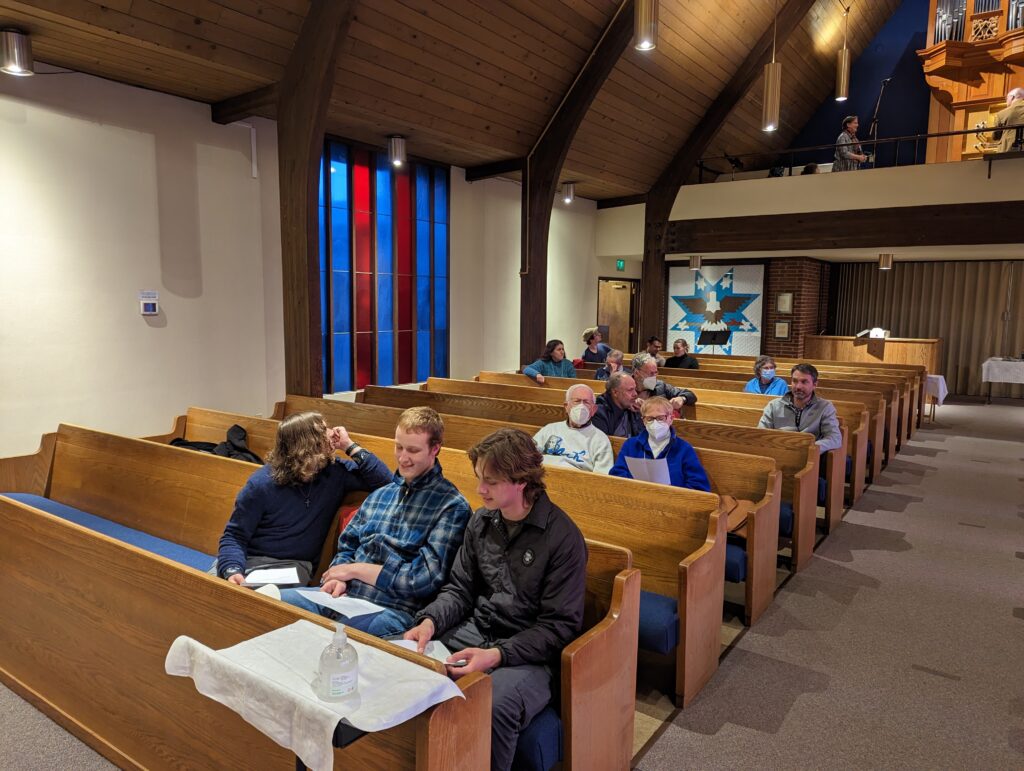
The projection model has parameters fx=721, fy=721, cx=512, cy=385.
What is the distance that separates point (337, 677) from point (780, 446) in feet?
11.5

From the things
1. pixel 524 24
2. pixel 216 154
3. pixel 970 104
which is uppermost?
pixel 970 104

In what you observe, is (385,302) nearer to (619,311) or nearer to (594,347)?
(594,347)

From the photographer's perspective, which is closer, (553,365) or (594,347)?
(553,365)

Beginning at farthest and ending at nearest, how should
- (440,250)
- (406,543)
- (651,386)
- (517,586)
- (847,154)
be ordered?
(847,154) < (440,250) < (651,386) < (406,543) < (517,586)

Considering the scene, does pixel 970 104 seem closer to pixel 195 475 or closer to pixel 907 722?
pixel 907 722

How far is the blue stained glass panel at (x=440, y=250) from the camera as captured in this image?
8258mm

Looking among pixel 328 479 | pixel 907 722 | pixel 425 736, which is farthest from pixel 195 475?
pixel 907 722

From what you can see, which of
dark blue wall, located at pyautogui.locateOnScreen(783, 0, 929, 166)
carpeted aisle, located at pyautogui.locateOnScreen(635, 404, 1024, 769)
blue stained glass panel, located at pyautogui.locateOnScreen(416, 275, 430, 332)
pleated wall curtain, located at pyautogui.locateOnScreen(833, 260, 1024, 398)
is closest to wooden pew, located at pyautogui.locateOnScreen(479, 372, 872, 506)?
carpeted aisle, located at pyautogui.locateOnScreen(635, 404, 1024, 769)

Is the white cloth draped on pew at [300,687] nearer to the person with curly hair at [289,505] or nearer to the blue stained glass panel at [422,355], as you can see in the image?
the person with curly hair at [289,505]

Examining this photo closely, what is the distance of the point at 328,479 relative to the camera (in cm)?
282

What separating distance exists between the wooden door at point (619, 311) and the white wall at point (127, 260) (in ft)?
20.7

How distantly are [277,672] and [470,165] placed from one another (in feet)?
25.0

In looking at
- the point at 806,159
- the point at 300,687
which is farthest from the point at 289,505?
the point at 806,159

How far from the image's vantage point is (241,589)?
1834mm
